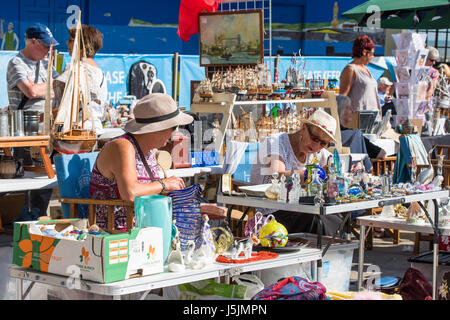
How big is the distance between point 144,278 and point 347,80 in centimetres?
534

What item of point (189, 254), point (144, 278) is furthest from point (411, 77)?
point (144, 278)

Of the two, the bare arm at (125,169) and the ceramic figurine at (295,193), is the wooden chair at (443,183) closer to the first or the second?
the ceramic figurine at (295,193)

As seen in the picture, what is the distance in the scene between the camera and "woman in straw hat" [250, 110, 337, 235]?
4512 millimetres

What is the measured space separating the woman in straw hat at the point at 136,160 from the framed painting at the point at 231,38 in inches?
123

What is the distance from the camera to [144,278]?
8.99 ft

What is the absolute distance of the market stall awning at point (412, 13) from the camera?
8.34m

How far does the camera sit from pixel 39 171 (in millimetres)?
5320

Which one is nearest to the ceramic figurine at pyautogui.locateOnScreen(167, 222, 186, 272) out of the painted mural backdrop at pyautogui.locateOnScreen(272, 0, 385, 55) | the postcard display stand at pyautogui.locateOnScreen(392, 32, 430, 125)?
the postcard display stand at pyautogui.locateOnScreen(392, 32, 430, 125)

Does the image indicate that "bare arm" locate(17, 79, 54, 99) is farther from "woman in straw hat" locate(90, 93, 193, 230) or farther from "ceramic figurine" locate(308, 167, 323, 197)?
"ceramic figurine" locate(308, 167, 323, 197)

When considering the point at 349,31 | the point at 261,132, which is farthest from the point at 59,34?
the point at 349,31

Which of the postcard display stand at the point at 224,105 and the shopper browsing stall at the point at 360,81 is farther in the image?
the shopper browsing stall at the point at 360,81

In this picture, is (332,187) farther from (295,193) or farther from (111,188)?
(111,188)

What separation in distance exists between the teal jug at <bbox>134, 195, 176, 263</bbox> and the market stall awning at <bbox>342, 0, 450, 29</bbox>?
619 cm

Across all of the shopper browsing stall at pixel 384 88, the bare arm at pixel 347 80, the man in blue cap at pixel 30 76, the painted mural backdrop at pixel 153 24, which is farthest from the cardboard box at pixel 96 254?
the shopper browsing stall at pixel 384 88
